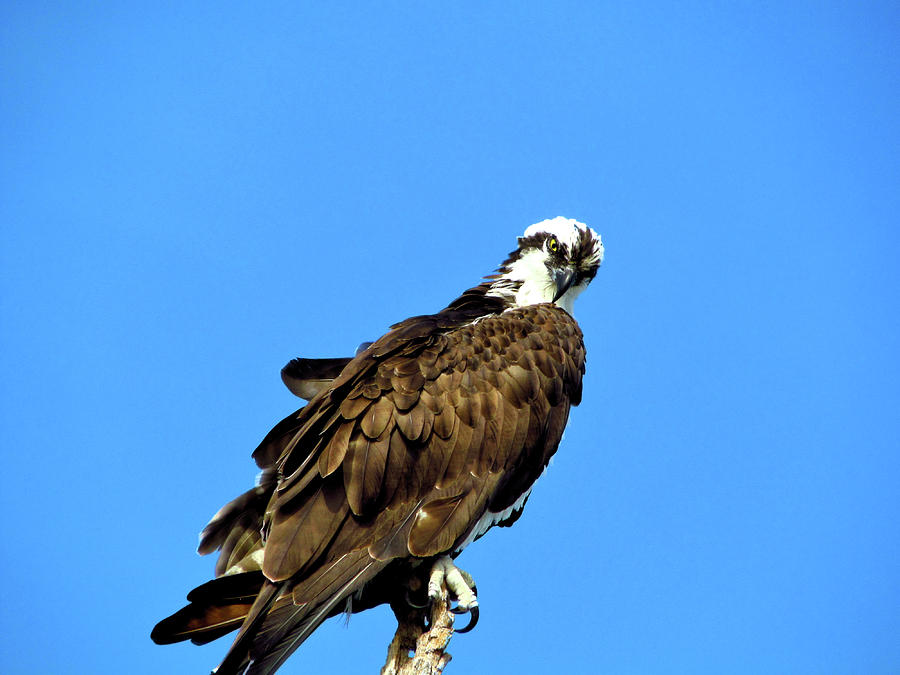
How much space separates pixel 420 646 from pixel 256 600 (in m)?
0.92

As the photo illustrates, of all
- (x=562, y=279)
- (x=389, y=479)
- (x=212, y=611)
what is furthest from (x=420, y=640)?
(x=562, y=279)

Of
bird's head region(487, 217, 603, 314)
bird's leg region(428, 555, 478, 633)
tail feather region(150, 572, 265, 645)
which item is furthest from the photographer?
bird's head region(487, 217, 603, 314)

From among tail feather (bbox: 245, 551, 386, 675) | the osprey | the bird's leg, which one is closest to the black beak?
the osprey

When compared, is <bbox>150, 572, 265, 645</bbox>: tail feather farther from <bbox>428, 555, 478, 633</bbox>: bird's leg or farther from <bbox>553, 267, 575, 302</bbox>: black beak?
<bbox>553, 267, 575, 302</bbox>: black beak

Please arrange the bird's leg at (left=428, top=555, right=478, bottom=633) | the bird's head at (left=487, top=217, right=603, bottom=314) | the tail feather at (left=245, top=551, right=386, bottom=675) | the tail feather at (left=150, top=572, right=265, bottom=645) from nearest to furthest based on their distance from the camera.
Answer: the tail feather at (left=245, top=551, right=386, bottom=675)
the tail feather at (left=150, top=572, right=265, bottom=645)
the bird's leg at (left=428, top=555, right=478, bottom=633)
the bird's head at (left=487, top=217, right=603, bottom=314)

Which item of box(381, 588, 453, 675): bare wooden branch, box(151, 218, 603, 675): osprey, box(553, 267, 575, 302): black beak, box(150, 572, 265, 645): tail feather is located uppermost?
box(553, 267, 575, 302): black beak

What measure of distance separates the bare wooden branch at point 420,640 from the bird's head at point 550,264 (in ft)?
7.58

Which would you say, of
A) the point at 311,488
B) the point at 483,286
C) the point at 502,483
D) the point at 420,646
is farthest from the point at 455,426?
the point at 483,286

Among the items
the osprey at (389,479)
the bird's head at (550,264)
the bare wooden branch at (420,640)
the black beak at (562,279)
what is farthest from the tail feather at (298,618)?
the black beak at (562,279)

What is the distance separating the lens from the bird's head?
7.14m

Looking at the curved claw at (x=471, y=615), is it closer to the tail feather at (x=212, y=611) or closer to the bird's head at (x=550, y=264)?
the tail feather at (x=212, y=611)

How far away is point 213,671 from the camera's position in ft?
Result: 16.6

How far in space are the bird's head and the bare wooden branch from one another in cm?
231

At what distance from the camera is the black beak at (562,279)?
281 inches
